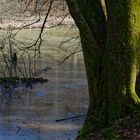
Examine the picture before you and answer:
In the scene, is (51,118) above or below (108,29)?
below

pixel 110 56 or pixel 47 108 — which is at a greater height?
pixel 110 56

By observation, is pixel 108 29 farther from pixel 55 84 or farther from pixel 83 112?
pixel 55 84

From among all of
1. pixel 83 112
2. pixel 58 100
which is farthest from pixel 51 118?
pixel 58 100

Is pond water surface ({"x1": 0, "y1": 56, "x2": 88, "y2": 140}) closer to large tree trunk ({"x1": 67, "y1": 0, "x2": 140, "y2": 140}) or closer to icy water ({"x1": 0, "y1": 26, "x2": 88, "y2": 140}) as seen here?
icy water ({"x1": 0, "y1": 26, "x2": 88, "y2": 140})

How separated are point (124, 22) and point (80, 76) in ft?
47.8

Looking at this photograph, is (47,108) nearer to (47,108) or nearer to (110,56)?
(47,108)

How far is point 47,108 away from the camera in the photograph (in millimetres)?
16625

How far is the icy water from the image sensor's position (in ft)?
43.7

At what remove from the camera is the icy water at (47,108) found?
43.7ft

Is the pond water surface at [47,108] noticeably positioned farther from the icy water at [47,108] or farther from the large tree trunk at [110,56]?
the large tree trunk at [110,56]

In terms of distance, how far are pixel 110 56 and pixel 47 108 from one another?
8.37m

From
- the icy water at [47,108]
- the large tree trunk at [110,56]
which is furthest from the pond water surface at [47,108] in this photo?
the large tree trunk at [110,56]

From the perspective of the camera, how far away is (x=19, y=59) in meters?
25.7

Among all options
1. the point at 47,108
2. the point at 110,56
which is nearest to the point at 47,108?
the point at 47,108
